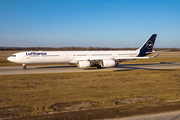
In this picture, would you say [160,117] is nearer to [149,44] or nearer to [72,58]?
[72,58]

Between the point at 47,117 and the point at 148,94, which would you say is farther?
the point at 148,94

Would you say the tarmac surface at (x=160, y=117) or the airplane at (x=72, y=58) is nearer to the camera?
the tarmac surface at (x=160, y=117)

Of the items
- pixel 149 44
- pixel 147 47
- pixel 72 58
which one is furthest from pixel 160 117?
pixel 149 44

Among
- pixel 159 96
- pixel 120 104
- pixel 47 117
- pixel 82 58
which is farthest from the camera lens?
pixel 82 58

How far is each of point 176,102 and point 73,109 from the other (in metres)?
7.66

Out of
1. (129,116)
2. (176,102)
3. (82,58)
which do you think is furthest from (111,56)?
(129,116)

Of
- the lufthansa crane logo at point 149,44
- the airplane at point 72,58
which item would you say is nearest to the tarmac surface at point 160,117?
the airplane at point 72,58

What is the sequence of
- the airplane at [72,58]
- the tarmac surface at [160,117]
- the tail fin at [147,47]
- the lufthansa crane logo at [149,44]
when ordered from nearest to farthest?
the tarmac surface at [160,117] → the airplane at [72,58] → the tail fin at [147,47] → the lufthansa crane logo at [149,44]

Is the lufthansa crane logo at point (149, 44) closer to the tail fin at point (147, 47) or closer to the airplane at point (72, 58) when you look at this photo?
the tail fin at point (147, 47)

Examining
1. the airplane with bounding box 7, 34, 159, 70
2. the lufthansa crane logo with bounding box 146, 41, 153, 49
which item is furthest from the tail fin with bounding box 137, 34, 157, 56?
the airplane with bounding box 7, 34, 159, 70

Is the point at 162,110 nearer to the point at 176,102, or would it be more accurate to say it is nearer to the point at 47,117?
the point at 176,102

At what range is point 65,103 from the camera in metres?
12.0

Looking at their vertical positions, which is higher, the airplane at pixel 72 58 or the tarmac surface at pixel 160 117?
the airplane at pixel 72 58

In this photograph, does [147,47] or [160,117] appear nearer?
[160,117]
